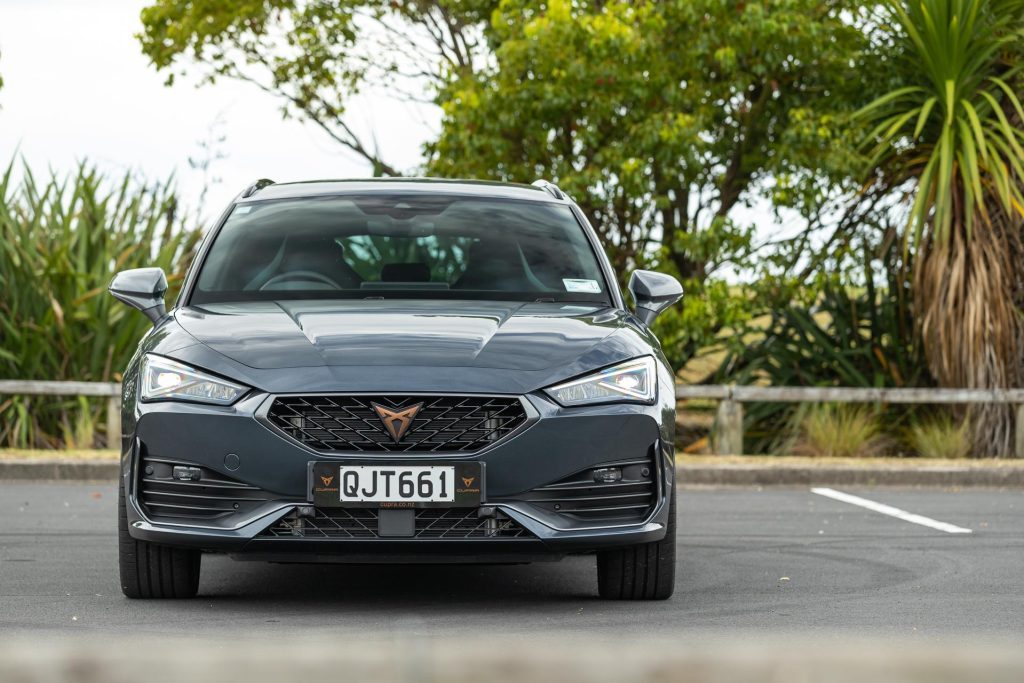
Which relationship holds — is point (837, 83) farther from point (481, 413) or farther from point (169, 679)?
point (169, 679)

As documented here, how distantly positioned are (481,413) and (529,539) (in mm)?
430

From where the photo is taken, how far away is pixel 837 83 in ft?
49.4

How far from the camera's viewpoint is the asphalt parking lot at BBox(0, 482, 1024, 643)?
4977mm

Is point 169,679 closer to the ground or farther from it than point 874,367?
farther from it

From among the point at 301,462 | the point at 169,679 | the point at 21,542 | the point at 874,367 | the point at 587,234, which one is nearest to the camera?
the point at 169,679

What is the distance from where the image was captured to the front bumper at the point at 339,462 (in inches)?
192

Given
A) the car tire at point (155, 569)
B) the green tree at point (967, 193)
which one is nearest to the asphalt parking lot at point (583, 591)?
the car tire at point (155, 569)

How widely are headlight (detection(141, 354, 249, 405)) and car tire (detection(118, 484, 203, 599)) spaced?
1.49ft

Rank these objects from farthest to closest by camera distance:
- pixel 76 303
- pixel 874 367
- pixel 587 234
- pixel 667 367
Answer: pixel 874 367
pixel 76 303
pixel 587 234
pixel 667 367

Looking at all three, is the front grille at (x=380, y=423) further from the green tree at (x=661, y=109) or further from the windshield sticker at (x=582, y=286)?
the green tree at (x=661, y=109)

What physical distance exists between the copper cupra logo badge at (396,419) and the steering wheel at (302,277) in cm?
131

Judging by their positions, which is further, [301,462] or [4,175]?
[4,175]

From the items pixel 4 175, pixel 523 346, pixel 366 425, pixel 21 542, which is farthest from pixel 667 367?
pixel 4 175

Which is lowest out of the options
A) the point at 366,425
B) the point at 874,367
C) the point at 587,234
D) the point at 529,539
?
the point at 874,367
